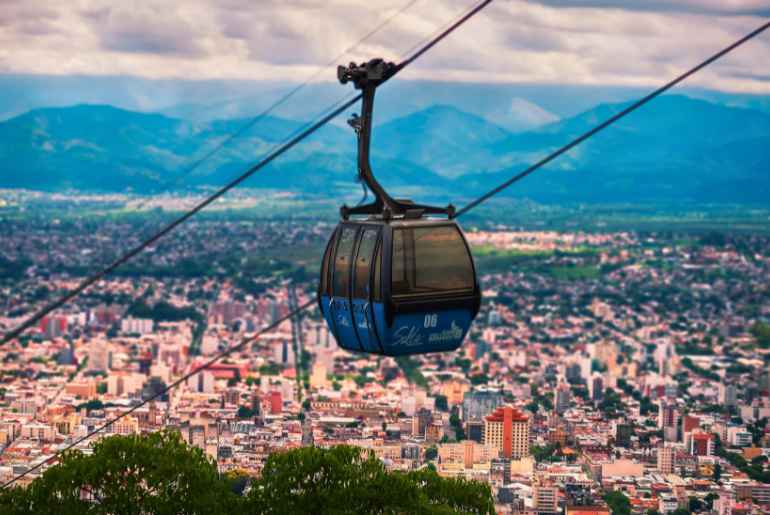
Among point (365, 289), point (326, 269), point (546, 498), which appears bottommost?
point (546, 498)

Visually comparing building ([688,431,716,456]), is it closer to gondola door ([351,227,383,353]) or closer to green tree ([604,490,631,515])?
green tree ([604,490,631,515])

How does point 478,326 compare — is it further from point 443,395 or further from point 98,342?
point 443,395

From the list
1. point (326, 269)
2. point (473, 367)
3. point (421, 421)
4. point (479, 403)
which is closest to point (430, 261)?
point (326, 269)

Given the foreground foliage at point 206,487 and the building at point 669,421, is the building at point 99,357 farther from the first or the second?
the foreground foliage at point 206,487

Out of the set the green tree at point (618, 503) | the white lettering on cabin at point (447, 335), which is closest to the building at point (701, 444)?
the green tree at point (618, 503)

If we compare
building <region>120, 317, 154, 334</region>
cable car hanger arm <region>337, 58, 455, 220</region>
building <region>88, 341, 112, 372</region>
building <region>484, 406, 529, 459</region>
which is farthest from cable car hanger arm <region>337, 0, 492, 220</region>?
building <region>120, 317, 154, 334</region>

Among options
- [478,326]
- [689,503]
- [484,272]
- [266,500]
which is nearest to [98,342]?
[478,326]

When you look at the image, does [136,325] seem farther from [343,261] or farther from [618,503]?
[343,261]
